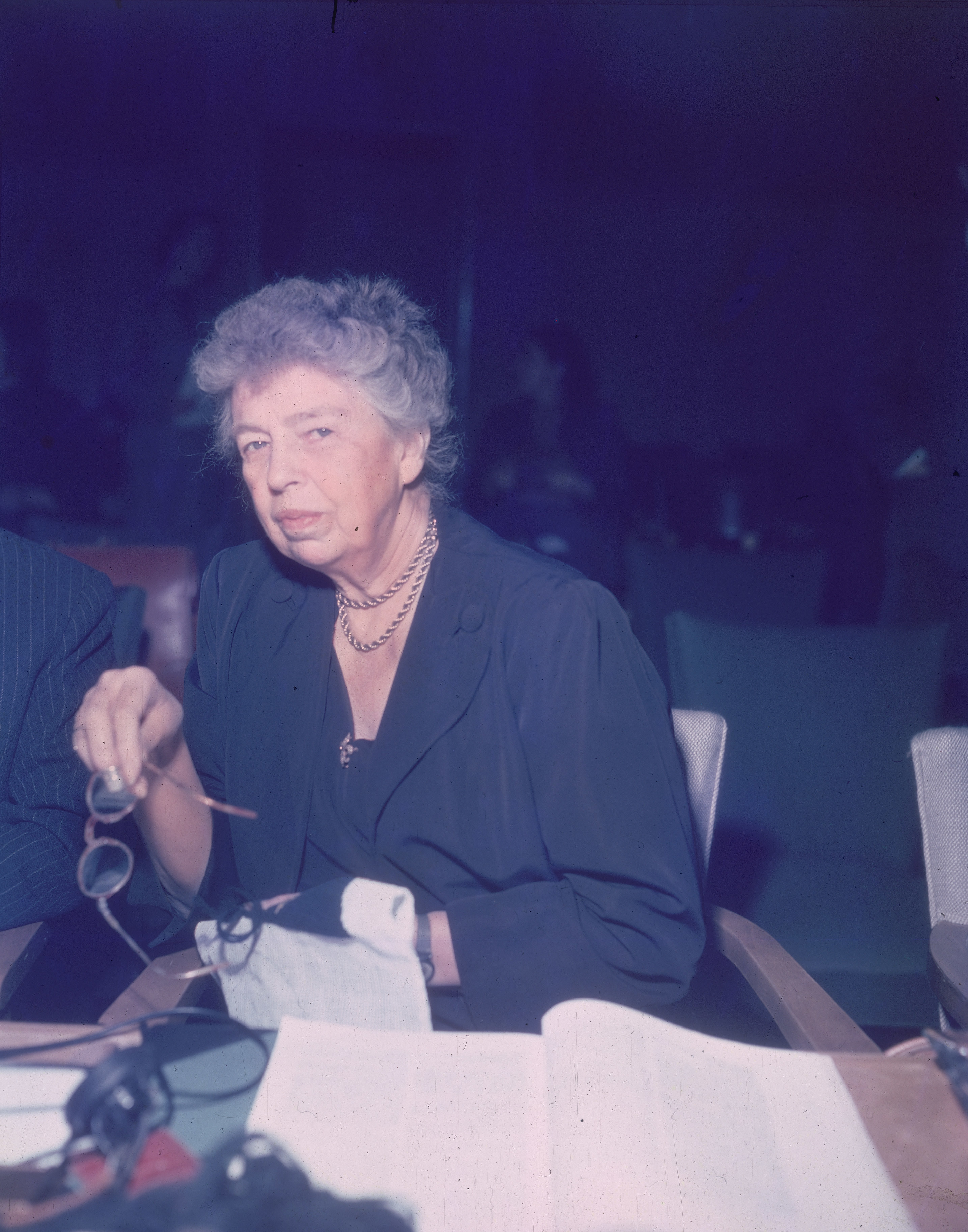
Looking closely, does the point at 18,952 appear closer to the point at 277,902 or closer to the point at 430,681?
the point at 277,902

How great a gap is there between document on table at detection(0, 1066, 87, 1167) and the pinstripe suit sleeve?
404mm

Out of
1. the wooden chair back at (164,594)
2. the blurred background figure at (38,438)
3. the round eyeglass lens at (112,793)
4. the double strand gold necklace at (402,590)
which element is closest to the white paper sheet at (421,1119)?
the round eyeglass lens at (112,793)

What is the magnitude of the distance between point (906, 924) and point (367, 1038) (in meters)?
1.28

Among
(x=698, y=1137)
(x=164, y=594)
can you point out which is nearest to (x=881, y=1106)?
(x=698, y=1137)

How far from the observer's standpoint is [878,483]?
370 centimetres

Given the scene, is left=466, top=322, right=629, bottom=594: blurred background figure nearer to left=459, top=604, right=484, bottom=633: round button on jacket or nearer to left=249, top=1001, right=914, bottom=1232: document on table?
left=459, top=604, right=484, bottom=633: round button on jacket

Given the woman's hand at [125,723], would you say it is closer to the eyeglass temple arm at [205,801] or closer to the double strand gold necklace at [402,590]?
the eyeglass temple arm at [205,801]

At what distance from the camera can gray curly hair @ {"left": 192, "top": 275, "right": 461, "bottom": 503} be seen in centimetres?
108

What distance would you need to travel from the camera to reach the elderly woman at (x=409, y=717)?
3.16 ft

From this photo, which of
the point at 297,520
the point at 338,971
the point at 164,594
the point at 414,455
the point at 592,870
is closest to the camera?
the point at 338,971

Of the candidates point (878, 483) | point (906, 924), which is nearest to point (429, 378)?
point (906, 924)

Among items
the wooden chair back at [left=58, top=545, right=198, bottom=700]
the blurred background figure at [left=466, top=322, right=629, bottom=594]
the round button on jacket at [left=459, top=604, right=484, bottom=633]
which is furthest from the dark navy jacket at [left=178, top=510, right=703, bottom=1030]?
the blurred background figure at [left=466, top=322, right=629, bottom=594]

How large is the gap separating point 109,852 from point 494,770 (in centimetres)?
53

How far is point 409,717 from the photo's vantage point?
43.4 inches
